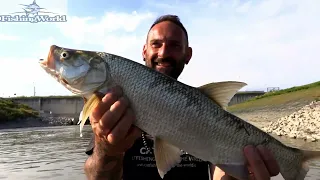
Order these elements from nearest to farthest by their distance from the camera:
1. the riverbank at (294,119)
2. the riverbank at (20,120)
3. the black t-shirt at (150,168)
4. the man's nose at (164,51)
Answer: the black t-shirt at (150,168), the man's nose at (164,51), the riverbank at (294,119), the riverbank at (20,120)

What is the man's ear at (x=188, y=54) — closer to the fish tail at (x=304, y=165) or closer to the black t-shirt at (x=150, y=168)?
the black t-shirt at (x=150, y=168)

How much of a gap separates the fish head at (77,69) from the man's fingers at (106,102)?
0.18 metres

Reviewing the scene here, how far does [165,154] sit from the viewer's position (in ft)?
12.7

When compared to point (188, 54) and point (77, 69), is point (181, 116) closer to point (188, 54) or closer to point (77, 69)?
point (77, 69)

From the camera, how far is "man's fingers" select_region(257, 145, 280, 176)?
3.81 metres

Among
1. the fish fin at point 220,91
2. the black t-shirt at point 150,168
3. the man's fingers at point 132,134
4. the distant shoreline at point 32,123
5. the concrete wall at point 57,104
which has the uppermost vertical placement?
the fish fin at point 220,91

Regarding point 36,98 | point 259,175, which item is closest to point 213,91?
point 259,175

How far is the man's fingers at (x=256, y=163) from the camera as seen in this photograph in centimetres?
372

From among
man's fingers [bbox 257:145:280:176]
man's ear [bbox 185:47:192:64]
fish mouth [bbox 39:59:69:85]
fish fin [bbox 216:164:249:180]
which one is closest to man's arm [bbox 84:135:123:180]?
fish mouth [bbox 39:59:69:85]

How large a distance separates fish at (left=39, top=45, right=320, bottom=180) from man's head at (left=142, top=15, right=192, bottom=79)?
5.60 feet

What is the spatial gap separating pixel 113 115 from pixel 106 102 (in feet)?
0.47

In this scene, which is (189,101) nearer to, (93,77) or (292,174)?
(93,77)

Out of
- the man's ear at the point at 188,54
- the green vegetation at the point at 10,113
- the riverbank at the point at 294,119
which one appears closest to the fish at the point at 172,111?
the man's ear at the point at 188,54

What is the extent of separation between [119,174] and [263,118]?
151 feet
